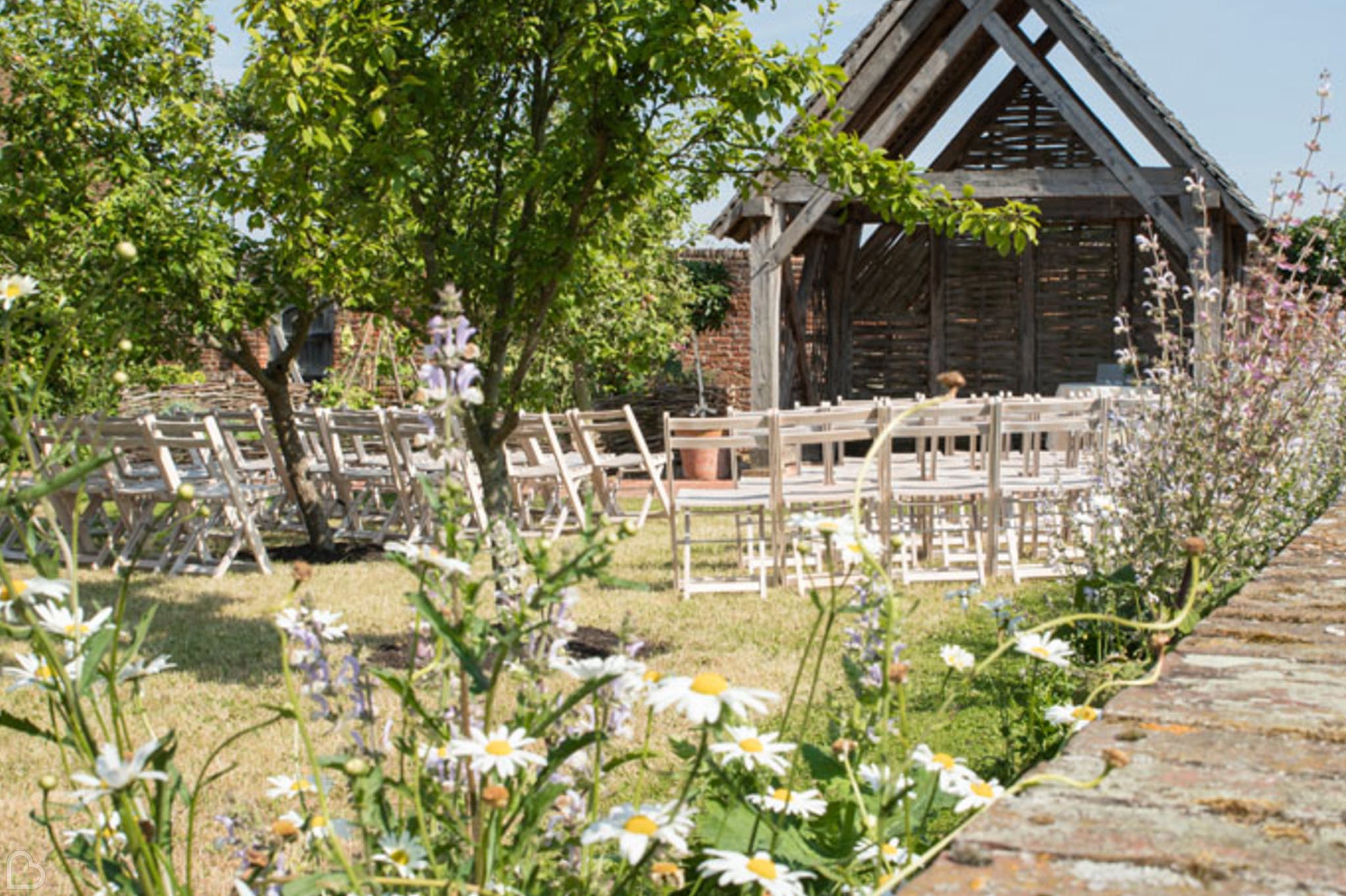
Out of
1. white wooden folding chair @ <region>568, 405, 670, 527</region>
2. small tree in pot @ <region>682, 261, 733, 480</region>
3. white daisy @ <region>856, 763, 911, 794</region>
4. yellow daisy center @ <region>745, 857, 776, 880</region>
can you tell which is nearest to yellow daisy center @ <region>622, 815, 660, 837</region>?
yellow daisy center @ <region>745, 857, 776, 880</region>

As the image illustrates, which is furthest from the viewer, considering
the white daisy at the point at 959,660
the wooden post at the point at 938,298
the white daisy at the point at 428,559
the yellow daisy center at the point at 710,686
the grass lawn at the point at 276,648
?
the wooden post at the point at 938,298

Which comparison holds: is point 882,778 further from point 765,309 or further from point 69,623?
point 765,309

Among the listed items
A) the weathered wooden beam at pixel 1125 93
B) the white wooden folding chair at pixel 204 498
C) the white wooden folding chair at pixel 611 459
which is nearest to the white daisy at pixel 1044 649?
the white wooden folding chair at pixel 204 498

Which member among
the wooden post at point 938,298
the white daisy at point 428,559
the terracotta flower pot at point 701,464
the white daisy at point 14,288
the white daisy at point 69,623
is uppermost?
the wooden post at point 938,298

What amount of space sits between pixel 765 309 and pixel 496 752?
9.95 meters

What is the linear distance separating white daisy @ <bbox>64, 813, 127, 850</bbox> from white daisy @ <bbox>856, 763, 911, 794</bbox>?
864 mm

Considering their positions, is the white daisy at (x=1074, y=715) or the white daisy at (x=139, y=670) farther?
the white daisy at (x=1074, y=715)

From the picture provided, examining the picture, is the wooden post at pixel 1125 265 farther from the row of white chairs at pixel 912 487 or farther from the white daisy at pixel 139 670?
the white daisy at pixel 139 670

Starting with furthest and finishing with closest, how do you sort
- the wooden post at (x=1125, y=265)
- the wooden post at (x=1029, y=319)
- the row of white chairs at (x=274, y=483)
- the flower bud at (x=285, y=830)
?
the wooden post at (x=1029, y=319) < the wooden post at (x=1125, y=265) < the row of white chairs at (x=274, y=483) < the flower bud at (x=285, y=830)

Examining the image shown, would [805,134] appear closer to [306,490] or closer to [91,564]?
[306,490]

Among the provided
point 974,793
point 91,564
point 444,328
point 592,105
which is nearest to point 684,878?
point 974,793

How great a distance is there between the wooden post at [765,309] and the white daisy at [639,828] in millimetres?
9652

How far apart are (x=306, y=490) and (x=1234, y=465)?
6.54 m

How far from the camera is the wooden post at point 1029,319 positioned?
14797mm
